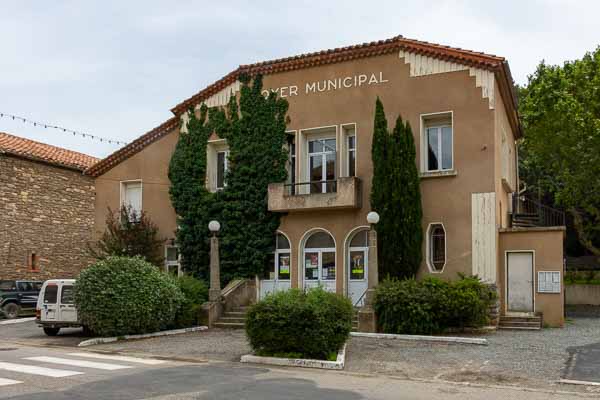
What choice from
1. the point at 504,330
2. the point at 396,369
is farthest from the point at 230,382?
the point at 504,330

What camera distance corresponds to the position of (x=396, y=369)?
545 inches

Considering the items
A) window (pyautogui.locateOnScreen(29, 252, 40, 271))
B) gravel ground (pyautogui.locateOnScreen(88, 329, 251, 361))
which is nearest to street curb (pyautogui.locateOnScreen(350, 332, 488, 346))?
gravel ground (pyautogui.locateOnScreen(88, 329, 251, 361))

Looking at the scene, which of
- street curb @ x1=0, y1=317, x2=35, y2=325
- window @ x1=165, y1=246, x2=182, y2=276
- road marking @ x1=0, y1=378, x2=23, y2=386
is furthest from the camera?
window @ x1=165, y1=246, x2=182, y2=276

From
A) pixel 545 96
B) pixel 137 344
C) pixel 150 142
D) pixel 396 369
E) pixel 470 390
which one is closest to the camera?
pixel 470 390

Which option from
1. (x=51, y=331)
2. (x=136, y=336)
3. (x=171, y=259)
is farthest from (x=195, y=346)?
(x=171, y=259)

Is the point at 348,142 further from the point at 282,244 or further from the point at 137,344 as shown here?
the point at 137,344

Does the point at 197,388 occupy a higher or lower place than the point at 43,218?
lower

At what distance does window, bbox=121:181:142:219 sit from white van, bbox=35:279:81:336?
7.31m

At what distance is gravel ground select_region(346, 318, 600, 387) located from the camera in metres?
13.0

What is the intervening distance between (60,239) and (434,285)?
22425mm

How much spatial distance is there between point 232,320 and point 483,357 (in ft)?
31.7

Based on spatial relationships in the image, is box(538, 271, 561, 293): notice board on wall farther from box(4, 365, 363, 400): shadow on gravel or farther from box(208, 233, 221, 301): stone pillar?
box(4, 365, 363, 400): shadow on gravel

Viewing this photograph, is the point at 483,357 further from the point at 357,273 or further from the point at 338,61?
the point at 338,61

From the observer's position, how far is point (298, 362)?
14227 millimetres
